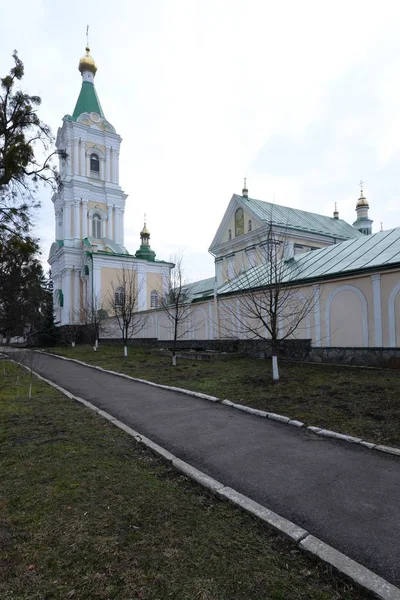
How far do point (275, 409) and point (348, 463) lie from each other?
2.66 metres

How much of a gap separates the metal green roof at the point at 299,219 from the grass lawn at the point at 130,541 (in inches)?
1155

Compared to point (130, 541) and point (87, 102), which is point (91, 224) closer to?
point (87, 102)

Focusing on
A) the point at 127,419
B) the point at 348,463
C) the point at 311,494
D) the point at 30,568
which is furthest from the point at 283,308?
the point at 30,568

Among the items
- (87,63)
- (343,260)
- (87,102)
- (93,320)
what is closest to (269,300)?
(343,260)

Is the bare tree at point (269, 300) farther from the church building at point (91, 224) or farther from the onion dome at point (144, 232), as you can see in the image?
Answer: the onion dome at point (144, 232)

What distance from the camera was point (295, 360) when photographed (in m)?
13.3

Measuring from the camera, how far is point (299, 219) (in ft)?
122

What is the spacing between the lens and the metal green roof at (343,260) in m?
11.9

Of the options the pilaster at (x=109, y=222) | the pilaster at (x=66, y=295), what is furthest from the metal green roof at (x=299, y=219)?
the pilaster at (x=66, y=295)

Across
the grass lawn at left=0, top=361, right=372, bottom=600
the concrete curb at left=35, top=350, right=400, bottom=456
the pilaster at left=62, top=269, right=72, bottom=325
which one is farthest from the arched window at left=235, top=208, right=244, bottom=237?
the grass lawn at left=0, top=361, right=372, bottom=600

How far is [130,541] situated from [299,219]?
122 feet

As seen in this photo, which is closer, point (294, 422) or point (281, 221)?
point (294, 422)

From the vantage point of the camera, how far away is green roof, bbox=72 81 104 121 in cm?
4453

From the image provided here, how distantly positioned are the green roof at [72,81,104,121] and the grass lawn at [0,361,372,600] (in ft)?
158
